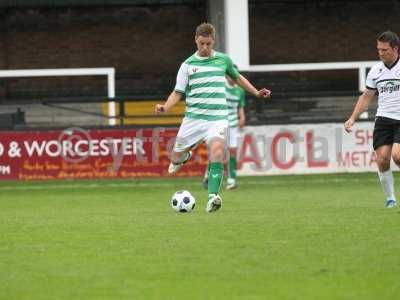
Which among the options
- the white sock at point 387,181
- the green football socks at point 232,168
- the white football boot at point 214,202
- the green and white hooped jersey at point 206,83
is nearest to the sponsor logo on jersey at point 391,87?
the white sock at point 387,181

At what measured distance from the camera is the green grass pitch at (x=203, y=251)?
26.7 ft

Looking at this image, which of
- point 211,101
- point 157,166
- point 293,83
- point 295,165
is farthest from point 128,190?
point 293,83

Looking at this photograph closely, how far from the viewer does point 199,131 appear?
1384cm

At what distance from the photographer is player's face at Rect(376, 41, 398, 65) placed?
44.2ft

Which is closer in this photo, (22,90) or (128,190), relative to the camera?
(128,190)

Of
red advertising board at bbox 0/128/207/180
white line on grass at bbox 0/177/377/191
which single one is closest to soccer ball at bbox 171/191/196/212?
white line on grass at bbox 0/177/377/191

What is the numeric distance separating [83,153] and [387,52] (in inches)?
390

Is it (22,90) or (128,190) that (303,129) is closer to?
(128,190)

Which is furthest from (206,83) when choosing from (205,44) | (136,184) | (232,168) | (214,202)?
(136,184)

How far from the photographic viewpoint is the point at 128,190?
66.6 ft

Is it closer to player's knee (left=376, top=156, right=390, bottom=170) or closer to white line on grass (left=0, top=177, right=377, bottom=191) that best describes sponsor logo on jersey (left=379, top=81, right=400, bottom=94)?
player's knee (left=376, top=156, right=390, bottom=170)

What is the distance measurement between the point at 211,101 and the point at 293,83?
1593cm

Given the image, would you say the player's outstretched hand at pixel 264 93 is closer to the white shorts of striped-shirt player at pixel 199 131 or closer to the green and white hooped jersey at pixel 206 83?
the green and white hooped jersey at pixel 206 83

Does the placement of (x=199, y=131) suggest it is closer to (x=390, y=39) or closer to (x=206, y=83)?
(x=206, y=83)
